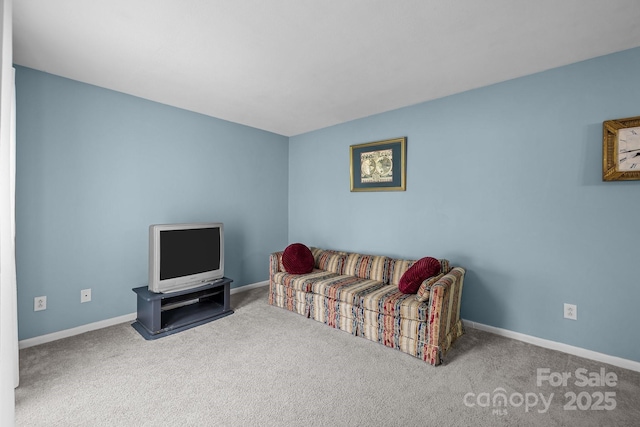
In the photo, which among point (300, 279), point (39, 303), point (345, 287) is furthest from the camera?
point (300, 279)

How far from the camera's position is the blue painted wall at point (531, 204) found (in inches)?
91.8

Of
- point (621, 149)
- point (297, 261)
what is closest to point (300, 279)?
Result: point (297, 261)

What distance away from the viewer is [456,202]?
10.3 feet

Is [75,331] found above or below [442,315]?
below

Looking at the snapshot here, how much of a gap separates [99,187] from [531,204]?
13.8 ft

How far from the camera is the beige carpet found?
176cm

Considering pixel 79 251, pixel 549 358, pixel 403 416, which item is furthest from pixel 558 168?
pixel 79 251

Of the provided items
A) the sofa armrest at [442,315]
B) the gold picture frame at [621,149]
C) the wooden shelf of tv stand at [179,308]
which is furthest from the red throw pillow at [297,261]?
the gold picture frame at [621,149]

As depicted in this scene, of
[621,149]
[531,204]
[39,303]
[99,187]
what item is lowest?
[39,303]

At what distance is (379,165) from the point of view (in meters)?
3.76

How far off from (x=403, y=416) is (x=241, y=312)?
7.31ft

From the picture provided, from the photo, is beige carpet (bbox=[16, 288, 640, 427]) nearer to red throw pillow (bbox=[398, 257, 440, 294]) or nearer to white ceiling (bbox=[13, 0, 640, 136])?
red throw pillow (bbox=[398, 257, 440, 294])

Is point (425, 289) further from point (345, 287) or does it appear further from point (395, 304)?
point (345, 287)

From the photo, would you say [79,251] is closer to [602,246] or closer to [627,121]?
[602,246]
